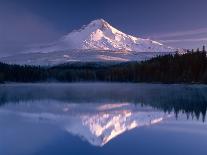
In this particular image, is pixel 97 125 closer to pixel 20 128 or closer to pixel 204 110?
pixel 20 128

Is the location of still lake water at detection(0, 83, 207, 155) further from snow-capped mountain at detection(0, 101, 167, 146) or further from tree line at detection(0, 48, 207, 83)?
tree line at detection(0, 48, 207, 83)

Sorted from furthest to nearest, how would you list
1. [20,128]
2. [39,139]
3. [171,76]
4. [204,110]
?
[171,76] → [204,110] → [20,128] → [39,139]

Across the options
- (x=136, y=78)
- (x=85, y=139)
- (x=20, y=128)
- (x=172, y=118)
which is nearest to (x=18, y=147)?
(x=85, y=139)

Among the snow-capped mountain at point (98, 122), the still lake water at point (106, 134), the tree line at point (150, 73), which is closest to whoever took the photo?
the still lake water at point (106, 134)

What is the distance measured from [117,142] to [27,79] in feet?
476

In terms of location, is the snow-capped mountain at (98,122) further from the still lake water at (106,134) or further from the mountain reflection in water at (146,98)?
the mountain reflection in water at (146,98)

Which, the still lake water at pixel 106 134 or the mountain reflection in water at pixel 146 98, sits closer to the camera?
the still lake water at pixel 106 134

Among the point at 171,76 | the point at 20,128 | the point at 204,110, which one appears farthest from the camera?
the point at 171,76

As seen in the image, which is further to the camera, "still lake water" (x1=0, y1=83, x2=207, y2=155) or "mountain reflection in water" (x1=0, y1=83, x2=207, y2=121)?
"mountain reflection in water" (x1=0, y1=83, x2=207, y2=121)

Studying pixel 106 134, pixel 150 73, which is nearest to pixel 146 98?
pixel 106 134

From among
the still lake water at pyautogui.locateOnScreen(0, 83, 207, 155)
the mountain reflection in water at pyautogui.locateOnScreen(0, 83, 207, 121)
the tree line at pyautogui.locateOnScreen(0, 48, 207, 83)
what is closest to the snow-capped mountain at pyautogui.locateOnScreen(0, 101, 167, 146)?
the still lake water at pyautogui.locateOnScreen(0, 83, 207, 155)

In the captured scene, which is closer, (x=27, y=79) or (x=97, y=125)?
(x=97, y=125)

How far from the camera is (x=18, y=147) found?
19422 millimetres

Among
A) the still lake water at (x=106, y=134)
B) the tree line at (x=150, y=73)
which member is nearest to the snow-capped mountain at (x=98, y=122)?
the still lake water at (x=106, y=134)
